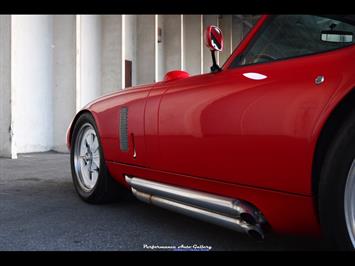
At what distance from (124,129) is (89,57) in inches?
266

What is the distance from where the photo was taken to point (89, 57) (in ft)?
29.8

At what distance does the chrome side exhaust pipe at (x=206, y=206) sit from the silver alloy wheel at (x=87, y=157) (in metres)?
0.66

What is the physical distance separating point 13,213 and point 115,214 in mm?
720

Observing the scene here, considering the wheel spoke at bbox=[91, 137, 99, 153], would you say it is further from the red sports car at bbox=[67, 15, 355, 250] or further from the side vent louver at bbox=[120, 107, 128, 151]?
the red sports car at bbox=[67, 15, 355, 250]

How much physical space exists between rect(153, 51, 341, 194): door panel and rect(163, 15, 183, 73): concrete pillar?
34.4 feet

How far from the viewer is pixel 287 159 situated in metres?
1.62

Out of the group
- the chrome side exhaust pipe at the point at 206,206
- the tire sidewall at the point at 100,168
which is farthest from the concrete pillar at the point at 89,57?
the chrome side exhaust pipe at the point at 206,206

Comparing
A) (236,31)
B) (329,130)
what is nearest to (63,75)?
(329,130)

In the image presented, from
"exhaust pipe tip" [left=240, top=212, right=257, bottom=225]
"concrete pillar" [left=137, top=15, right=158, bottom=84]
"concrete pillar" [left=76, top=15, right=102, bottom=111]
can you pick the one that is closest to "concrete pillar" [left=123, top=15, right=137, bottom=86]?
"concrete pillar" [left=137, top=15, right=158, bottom=84]

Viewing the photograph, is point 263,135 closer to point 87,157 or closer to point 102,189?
→ point 102,189

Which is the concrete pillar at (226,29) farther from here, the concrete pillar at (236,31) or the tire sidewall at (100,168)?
the tire sidewall at (100,168)
